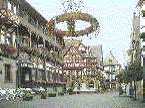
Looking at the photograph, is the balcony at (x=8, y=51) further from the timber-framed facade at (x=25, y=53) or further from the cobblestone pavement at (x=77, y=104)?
the cobblestone pavement at (x=77, y=104)

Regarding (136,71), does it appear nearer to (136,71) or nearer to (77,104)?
(136,71)

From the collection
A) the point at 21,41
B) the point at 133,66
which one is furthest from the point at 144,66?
the point at 21,41

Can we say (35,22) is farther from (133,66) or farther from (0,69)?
(133,66)

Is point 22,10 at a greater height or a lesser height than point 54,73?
greater

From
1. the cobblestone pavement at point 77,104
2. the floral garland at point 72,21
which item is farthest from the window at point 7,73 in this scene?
the floral garland at point 72,21

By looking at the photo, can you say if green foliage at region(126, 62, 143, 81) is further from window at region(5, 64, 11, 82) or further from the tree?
window at region(5, 64, 11, 82)

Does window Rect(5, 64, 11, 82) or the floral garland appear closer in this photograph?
the floral garland

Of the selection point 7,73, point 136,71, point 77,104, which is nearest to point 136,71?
point 136,71

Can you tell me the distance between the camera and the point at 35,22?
93.6m

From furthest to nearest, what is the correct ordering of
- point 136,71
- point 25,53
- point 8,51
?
point 25,53
point 8,51
point 136,71

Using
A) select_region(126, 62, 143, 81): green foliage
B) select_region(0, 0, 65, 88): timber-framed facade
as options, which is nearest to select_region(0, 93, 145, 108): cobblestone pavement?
select_region(126, 62, 143, 81): green foliage

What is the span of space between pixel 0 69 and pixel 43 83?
29.4m

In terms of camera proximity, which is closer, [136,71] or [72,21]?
[72,21]

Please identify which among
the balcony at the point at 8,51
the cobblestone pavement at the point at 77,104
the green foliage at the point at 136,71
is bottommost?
the cobblestone pavement at the point at 77,104
